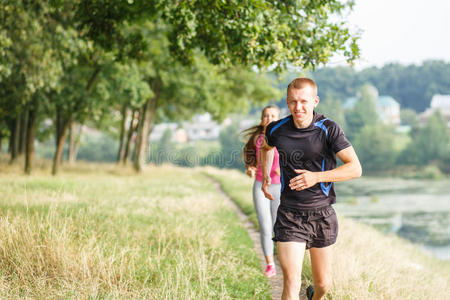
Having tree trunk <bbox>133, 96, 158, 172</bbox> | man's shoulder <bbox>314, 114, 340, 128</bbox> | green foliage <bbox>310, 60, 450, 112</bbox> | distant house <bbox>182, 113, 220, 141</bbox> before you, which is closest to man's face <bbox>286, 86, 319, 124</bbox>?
man's shoulder <bbox>314, 114, 340, 128</bbox>

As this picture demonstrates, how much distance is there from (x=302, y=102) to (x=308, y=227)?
41.1 inches

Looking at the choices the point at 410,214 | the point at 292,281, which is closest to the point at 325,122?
the point at 292,281

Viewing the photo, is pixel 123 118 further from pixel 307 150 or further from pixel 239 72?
pixel 307 150

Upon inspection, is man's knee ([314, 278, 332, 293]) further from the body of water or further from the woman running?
the body of water

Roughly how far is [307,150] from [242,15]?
10.7 feet

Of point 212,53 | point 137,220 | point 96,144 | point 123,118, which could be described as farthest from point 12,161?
point 96,144

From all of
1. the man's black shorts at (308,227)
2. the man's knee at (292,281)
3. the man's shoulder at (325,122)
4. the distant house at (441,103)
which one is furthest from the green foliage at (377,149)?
the man's knee at (292,281)

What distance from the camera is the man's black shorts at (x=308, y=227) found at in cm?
345

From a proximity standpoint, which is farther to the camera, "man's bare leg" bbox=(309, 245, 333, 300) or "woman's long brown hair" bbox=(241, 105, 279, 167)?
"woman's long brown hair" bbox=(241, 105, 279, 167)

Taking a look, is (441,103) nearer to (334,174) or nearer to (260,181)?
(260,181)

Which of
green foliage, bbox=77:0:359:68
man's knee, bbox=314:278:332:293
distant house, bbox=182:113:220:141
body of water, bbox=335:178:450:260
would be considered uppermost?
distant house, bbox=182:113:220:141

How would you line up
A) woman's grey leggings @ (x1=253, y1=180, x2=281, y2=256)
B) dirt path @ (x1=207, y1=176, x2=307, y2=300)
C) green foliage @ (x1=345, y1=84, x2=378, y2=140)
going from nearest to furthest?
dirt path @ (x1=207, y1=176, x2=307, y2=300) → woman's grey leggings @ (x1=253, y1=180, x2=281, y2=256) → green foliage @ (x1=345, y1=84, x2=378, y2=140)

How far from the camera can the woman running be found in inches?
220

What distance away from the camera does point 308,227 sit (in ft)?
11.4
